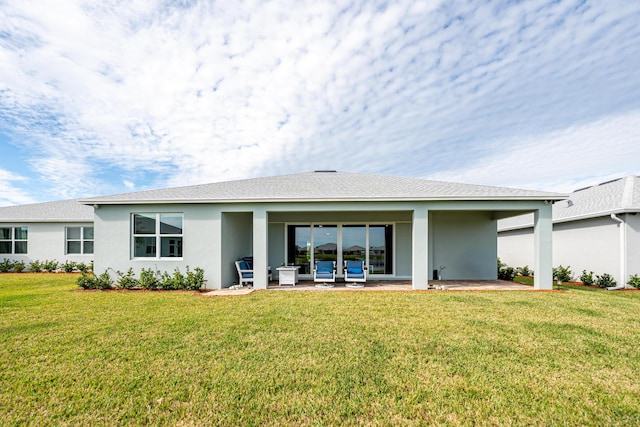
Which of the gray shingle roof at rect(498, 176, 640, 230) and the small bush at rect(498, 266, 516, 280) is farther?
the small bush at rect(498, 266, 516, 280)

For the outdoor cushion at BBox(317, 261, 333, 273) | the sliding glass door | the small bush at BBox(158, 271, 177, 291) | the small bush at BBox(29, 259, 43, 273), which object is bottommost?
the small bush at BBox(29, 259, 43, 273)

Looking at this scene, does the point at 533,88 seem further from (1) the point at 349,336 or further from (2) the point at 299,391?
(2) the point at 299,391

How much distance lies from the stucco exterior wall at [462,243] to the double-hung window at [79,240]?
59.3 feet

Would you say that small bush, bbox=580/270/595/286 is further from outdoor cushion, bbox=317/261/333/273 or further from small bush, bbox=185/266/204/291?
small bush, bbox=185/266/204/291

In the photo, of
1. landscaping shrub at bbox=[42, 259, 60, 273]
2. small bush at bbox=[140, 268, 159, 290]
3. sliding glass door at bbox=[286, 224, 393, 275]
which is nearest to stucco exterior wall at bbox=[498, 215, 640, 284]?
sliding glass door at bbox=[286, 224, 393, 275]

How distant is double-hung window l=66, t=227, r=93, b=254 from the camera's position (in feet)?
54.1

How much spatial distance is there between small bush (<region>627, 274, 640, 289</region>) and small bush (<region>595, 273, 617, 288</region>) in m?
0.41

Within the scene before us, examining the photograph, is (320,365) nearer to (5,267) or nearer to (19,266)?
(19,266)

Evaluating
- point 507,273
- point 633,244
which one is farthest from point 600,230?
point 507,273

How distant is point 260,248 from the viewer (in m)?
10.5

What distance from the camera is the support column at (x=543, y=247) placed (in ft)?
32.7

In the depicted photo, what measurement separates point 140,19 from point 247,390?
1078cm

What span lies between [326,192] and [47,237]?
16.5 meters

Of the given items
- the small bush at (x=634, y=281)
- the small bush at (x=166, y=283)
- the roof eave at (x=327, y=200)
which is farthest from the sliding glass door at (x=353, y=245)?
the small bush at (x=634, y=281)
